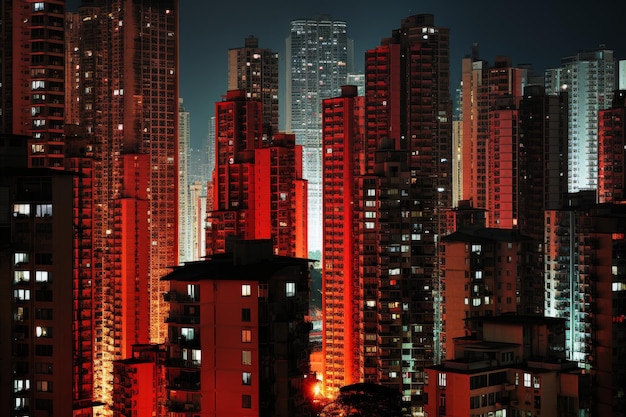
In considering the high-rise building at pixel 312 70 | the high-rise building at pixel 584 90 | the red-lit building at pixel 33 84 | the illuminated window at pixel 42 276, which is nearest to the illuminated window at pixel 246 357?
the illuminated window at pixel 42 276

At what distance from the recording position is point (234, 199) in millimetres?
61875

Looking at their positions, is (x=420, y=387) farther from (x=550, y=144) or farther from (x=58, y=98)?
(x=550, y=144)

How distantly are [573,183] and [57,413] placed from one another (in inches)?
2155

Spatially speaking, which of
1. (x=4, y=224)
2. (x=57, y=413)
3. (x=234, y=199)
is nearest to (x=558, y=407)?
(x=57, y=413)

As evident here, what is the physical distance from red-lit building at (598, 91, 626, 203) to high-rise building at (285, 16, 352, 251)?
46.2 meters

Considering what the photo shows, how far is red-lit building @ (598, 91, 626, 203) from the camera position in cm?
6053

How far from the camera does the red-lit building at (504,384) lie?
26.6m

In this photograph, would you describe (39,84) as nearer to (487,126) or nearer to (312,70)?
(487,126)

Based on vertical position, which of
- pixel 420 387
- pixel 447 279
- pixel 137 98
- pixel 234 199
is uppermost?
pixel 137 98

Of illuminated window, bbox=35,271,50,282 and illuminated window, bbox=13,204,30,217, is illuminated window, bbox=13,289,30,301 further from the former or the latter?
illuminated window, bbox=13,204,30,217

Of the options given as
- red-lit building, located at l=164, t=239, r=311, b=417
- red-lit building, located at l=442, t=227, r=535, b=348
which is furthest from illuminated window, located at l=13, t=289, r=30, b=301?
red-lit building, located at l=442, t=227, r=535, b=348

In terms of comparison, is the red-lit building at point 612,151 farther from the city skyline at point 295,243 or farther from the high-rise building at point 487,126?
the high-rise building at point 487,126

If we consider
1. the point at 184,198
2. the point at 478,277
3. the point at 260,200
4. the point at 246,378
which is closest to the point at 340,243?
the point at 260,200

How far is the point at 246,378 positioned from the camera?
78.2ft
